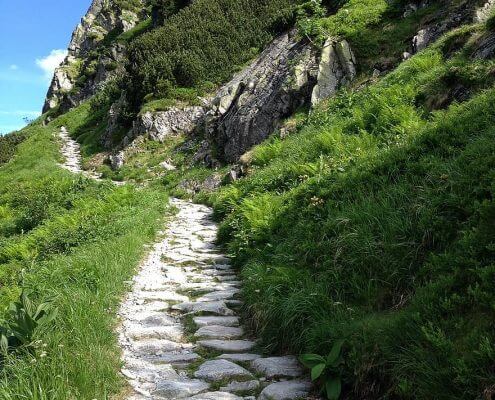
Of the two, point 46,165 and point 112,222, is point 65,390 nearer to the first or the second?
point 112,222

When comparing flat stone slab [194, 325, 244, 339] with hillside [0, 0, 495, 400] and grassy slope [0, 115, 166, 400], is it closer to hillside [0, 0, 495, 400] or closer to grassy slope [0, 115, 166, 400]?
hillside [0, 0, 495, 400]

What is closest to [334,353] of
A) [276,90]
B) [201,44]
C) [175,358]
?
[175,358]

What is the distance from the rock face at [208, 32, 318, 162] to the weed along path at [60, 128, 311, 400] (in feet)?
29.7

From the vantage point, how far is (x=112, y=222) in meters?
Answer: 10.1

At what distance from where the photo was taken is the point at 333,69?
15961 mm

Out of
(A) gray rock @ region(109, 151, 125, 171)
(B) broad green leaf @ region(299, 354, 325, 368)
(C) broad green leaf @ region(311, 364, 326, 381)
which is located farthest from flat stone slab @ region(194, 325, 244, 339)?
(A) gray rock @ region(109, 151, 125, 171)

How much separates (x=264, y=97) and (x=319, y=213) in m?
11.4

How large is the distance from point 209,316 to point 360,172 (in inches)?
132

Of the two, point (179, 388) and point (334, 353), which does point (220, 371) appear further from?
point (334, 353)

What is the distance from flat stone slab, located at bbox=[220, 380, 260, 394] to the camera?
407cm

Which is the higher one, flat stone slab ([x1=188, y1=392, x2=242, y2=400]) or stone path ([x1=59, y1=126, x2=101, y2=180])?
stone path ([x1=59, y1=126, x2=101, y2=180])

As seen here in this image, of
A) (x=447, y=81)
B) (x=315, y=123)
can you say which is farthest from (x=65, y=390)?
(x=315, y=123)

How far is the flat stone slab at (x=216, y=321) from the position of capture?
5.71 meters

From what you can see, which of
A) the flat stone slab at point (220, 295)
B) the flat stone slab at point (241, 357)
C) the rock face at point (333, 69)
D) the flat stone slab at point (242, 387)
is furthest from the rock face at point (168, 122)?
the flat stone slab at point (242, 387)
